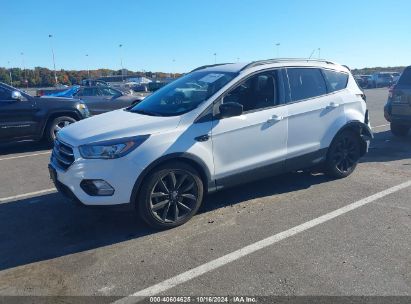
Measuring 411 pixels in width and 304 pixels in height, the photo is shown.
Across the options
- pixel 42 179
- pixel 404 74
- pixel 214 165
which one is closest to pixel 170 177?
pixel 214 165

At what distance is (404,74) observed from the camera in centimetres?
952

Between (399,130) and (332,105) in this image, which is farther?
(399,130)

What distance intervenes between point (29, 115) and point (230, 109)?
21.7ft

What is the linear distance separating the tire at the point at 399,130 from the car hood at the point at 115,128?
7352 mm

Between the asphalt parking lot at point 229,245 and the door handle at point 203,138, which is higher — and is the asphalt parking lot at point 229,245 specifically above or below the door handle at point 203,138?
below

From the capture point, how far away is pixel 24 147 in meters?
10.2

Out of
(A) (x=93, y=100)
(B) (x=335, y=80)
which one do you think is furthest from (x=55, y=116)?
(B) (x=335, y=80)

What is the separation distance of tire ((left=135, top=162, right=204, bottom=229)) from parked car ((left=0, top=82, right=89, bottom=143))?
17.9 feet

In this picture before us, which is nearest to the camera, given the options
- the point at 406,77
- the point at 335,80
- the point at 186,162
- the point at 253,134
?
the point at 186,162

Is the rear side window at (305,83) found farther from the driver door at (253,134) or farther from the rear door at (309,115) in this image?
the driver door at (253,134)

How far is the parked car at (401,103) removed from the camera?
900 centimetres

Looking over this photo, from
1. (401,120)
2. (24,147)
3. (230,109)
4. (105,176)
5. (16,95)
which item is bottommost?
(24,147)

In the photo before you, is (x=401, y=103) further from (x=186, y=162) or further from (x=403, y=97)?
(x=186, y=162)

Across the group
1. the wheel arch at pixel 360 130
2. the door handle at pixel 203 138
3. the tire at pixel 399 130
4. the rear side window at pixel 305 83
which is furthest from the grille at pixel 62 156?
the tire at pixel 399 130
